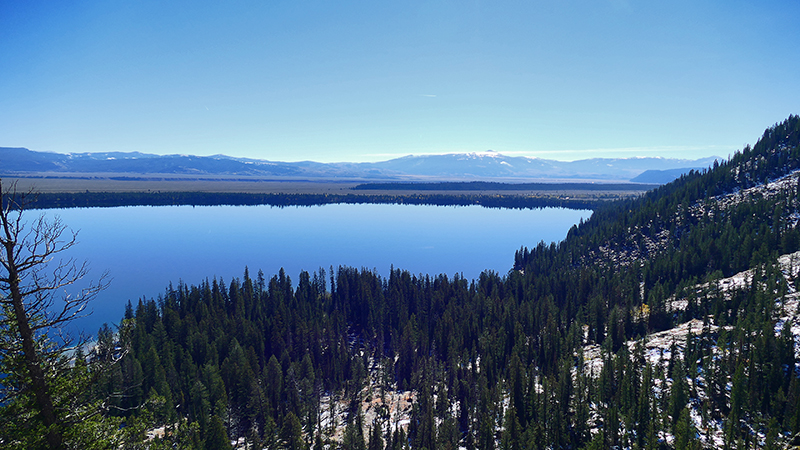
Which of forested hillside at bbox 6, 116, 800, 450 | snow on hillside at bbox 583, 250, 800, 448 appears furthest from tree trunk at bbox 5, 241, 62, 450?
snow on hillside at bbox 583, 250, 800, 448

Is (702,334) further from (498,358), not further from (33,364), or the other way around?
(33,364)

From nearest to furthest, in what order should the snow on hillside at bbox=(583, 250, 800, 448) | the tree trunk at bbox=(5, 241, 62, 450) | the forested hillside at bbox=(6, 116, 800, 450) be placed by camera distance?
the tree trunk at bbox=(5, 241, 62, 450), the snow on hillside at bbox=(583, 250, 800, 448), the forested hillside at bbox=(6, 116, 800, 450)

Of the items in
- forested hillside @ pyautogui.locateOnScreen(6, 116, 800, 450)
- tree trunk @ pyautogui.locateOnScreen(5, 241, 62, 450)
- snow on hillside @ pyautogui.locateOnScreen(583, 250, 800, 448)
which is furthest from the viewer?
forested hillside @ pyautogui.locateOnScreen(6, 116, 800, 450)

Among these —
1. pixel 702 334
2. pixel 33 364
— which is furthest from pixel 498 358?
pixel 33 364

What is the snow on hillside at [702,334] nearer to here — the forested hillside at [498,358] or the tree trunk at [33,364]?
the forested hillside at [498,358]

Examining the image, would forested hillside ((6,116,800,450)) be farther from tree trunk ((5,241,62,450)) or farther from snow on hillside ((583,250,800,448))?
tree trunk ((5,241,62,450))

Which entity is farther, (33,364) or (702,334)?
(702,334)

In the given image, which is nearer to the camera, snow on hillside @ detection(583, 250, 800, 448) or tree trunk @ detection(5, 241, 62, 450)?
tree trunk @ detection(5, 241, 62, 450)

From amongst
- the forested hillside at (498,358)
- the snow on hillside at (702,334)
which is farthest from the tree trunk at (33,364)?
the snow on hillside at (702,334)

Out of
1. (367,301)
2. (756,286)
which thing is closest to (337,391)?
(367,301)

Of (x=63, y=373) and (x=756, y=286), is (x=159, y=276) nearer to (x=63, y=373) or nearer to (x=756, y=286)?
(x=63, y=373)
